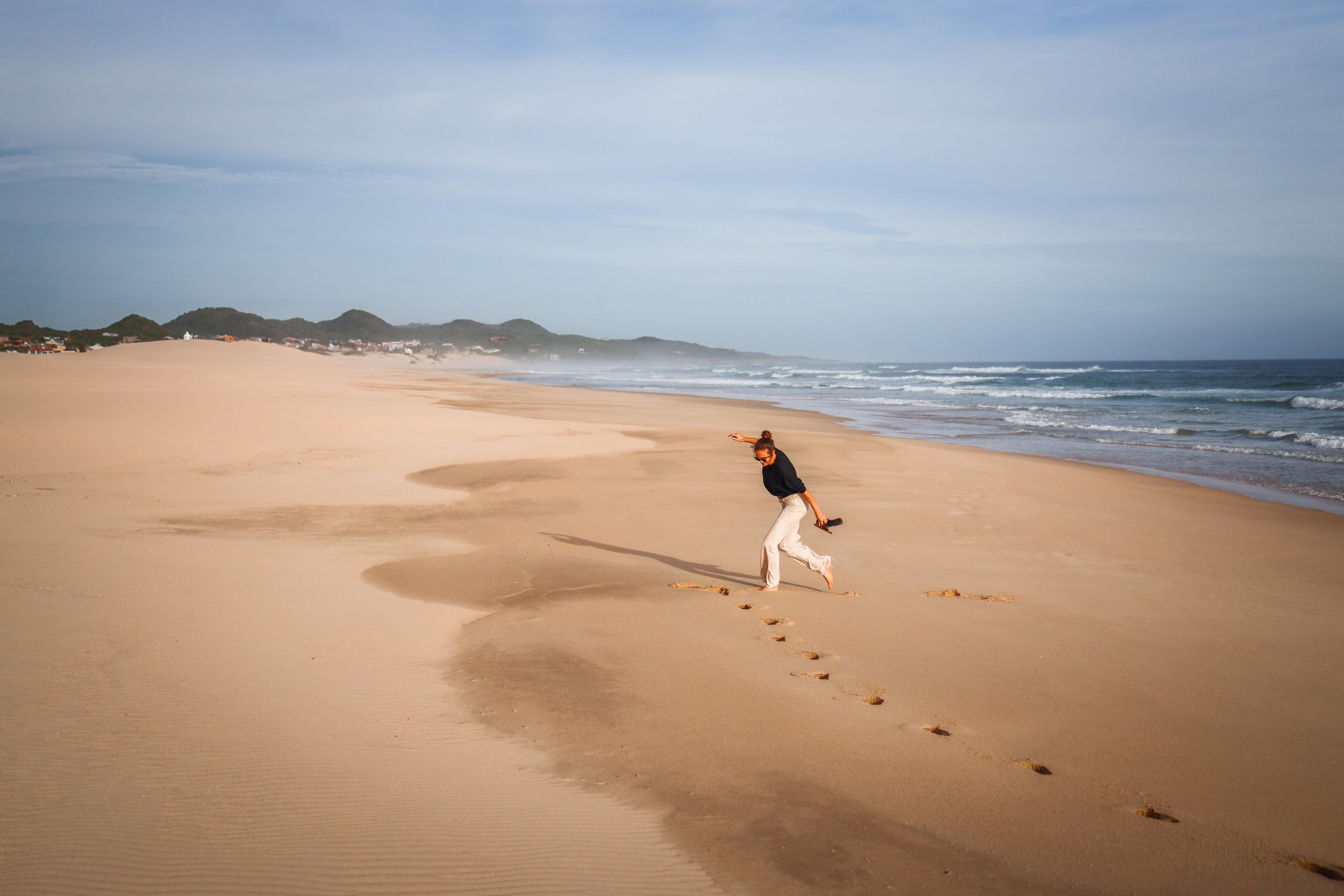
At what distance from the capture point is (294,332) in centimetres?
14962

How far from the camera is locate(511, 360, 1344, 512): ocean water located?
17.3 m

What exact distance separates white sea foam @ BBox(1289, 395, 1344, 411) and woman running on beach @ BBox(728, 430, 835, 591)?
33.7m

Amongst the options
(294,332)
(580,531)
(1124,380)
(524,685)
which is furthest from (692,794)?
(294,332)

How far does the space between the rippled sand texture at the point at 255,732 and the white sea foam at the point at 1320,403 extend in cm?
3605

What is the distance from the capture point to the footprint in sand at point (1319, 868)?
3.42 metres

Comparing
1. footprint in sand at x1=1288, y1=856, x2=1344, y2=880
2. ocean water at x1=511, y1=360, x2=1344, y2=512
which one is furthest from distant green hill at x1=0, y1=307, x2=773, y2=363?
footprint in sand at x1=1288, y1=856, x2=1344, y2=880

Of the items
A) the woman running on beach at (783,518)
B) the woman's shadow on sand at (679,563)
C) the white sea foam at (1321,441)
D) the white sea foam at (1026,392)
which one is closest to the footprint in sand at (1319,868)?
the woman running on beach at (783,518)

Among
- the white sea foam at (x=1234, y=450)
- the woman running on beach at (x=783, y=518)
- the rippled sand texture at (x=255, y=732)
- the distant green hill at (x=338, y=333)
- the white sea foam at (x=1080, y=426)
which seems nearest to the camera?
the rippled sand texture at (x=255, y=732)

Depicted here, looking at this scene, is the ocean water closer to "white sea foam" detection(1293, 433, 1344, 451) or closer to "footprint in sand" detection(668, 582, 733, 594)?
"white sea foam" detection(1293, 433, 1344, 451)

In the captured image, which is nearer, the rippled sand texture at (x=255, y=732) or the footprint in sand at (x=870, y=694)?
the rippled sand texture at (x=255, y=732)

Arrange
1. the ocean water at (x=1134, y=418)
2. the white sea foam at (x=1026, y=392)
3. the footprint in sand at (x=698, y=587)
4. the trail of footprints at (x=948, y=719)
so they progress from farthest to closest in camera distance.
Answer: the white sea foam at (x=1026, y=392) → the ocean water at (x=1134, y=418) → the footprint in sand at (x=698, y=587) → the trail of footprints at (x=948, y=719)

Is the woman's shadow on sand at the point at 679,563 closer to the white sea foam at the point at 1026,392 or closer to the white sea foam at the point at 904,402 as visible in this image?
the white sea foam at the point at 904,402

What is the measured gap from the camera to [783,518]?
736 centimetres

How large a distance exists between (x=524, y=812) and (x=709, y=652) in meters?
2.42
